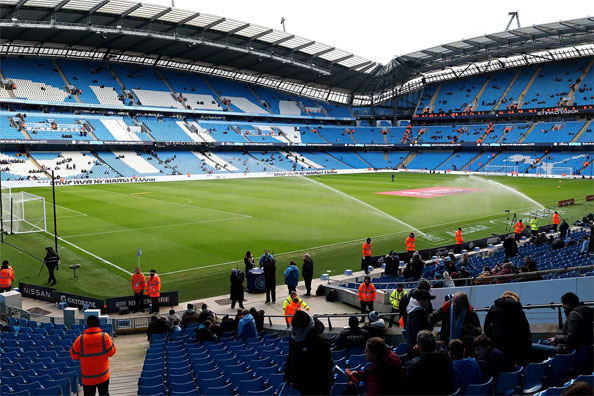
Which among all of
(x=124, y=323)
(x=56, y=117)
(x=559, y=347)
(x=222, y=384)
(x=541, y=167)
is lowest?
(x=124, y=323)

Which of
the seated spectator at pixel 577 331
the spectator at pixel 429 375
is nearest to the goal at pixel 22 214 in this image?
the spectator at pixel 429 375

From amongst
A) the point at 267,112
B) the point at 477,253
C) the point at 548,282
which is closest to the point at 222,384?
the point at 548,282

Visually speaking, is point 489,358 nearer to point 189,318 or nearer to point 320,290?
point 189,318

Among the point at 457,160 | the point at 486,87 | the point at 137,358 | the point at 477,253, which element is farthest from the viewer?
the point at 486,87

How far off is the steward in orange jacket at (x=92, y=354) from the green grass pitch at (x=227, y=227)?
35.5 feet

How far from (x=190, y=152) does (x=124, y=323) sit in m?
69.7

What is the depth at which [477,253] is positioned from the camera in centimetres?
2198

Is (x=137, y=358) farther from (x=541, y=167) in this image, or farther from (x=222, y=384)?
(x=541, y=167)

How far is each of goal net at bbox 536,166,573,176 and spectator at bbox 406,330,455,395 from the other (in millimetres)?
76397

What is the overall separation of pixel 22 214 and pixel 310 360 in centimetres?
3169

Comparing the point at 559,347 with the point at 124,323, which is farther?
the point at 124,323

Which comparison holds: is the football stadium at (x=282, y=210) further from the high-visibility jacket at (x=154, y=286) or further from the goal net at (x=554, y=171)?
the goal net at (x=554, y=171)

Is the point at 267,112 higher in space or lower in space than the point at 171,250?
higher

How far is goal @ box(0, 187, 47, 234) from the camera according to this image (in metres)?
29.7
